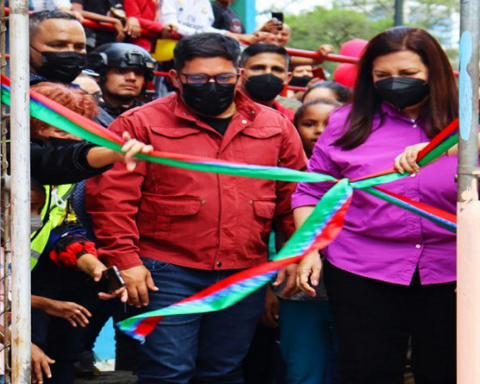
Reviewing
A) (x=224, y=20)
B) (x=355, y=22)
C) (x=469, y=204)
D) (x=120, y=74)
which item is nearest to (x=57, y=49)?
(x=120, y=74)

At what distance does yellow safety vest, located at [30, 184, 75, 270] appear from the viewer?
3686 mm

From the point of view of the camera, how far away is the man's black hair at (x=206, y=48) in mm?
3982

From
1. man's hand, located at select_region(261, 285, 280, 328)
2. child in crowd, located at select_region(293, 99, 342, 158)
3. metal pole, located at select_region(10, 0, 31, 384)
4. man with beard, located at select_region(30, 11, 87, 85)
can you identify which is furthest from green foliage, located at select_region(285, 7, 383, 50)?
metal pole, located at select_region(10, 0, 31, 384)

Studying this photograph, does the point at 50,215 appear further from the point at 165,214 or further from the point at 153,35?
the point at 153,35

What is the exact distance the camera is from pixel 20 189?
8.78 feet

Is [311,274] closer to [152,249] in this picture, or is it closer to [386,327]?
[386,327]

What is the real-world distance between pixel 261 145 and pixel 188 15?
3.22 m

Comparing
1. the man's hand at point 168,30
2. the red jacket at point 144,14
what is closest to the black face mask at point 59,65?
the red jacket at point 144,14

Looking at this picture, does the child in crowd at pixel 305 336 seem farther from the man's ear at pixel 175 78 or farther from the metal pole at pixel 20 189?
the metal pole at pixel 20 189

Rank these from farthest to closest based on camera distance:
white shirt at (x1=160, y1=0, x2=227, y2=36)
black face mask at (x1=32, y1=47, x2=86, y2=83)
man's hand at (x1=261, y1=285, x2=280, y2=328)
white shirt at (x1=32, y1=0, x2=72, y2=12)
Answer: white shirt at (x1=160, y1=0, x2=227, y2=36), white shirt at (x1=32, y1=0, x2=72, y2=12), man's hand at (x1=261, y1=285, x2=280, y2=328), black face mask at (x1=32, y1=47, x2=86, y2=83)

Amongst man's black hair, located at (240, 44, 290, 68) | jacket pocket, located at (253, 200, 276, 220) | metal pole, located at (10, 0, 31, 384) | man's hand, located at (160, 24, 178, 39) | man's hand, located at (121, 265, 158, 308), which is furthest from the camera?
man's hand, located at (160, 24, 178, 39)

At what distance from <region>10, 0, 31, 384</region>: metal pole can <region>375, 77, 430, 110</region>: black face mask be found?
1.53m

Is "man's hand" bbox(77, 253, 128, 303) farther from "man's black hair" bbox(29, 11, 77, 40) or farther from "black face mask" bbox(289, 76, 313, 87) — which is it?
"black face mask" bbox(289, 76, 313, 87)

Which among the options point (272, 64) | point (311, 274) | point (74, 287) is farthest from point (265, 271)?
point (272, 64)
